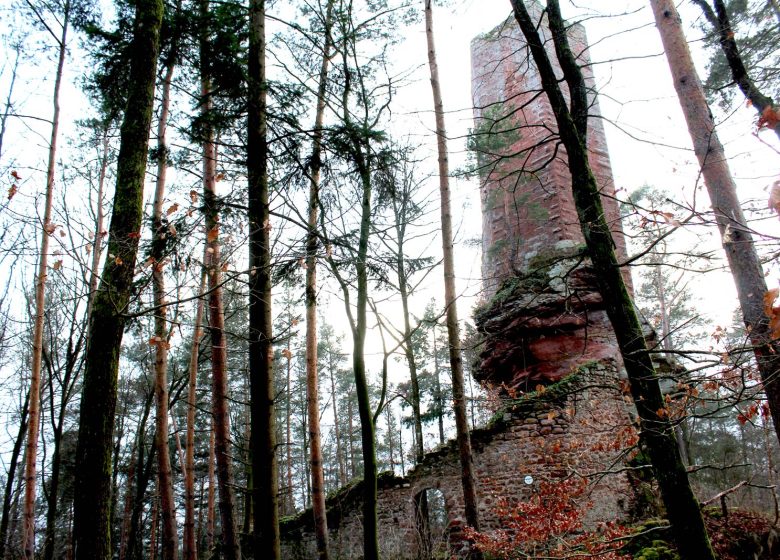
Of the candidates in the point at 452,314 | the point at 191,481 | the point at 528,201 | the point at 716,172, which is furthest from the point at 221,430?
the point at 528,201

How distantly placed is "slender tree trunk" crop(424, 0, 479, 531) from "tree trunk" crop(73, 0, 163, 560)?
3676 mm

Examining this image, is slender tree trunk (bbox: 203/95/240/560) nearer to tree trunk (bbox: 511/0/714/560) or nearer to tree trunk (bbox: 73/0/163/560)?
tree trunk (bbox: 73/0/163/560)

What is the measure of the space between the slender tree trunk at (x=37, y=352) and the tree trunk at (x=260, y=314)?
305cm

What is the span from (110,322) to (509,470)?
329 inches

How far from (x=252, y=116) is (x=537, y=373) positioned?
8869mm

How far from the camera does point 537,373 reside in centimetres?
1125

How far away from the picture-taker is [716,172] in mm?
4859

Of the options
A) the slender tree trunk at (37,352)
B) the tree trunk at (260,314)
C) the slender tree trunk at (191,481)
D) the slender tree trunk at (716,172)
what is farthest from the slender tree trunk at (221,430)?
the slender tree trunk at (716,172)

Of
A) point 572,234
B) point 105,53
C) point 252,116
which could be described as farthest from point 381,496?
point 105,53

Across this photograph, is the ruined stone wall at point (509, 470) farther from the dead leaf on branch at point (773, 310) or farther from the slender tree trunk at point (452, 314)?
the dead leaf on branch at point (773, 310)

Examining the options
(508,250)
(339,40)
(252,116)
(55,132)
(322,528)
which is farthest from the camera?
(508,250)

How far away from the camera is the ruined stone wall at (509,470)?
9.27 m

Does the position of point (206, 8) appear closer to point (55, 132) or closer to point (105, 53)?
point (105, 53)

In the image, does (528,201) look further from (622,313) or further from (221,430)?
(622,313)
